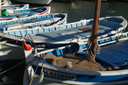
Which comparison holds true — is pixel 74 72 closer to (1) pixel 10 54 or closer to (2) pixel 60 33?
(2) pixel 60 33

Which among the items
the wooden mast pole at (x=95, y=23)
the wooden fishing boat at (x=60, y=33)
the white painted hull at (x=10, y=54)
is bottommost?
the white painted hull at (x=10, y=54)

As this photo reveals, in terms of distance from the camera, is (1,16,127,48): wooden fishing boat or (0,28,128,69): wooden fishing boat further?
(0,28,128,69): wooden fishing boat

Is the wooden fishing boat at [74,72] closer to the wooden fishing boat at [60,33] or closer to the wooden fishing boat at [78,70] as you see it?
the wooden fishing boat at [78,70]

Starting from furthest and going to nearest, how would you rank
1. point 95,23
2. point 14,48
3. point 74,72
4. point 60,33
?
1. point 60,33
2. point 14,48
3. point 95,23
4. point 74,72

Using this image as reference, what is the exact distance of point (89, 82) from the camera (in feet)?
24.0

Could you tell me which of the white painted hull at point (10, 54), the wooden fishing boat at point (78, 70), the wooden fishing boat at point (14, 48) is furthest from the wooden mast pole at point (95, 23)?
the white painted hull at point (10, 54)

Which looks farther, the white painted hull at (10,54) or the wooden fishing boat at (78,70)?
the white painted hull at (10,54)

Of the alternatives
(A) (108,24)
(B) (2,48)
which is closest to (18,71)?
(B) (2,48)

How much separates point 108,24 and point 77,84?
431 inches

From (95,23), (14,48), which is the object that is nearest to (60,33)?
(14,48)

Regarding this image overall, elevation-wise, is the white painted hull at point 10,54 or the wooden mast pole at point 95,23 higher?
the wooden mast pole at point 95,23

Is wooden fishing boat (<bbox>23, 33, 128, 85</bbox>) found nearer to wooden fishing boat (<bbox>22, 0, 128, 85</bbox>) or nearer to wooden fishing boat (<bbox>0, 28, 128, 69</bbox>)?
wooden fishing boat (<bbox>22, 0, 128, 85</bbox>)

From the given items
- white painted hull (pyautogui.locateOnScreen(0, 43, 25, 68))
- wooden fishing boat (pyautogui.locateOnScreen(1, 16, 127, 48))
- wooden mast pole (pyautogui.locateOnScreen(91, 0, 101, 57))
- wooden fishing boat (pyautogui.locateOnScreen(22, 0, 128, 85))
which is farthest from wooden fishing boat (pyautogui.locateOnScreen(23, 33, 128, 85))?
white painted hull (pyautogui.locateOnScreen(0, 43, 25, 68))

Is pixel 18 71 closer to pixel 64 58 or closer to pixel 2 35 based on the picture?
pixel 2 35
